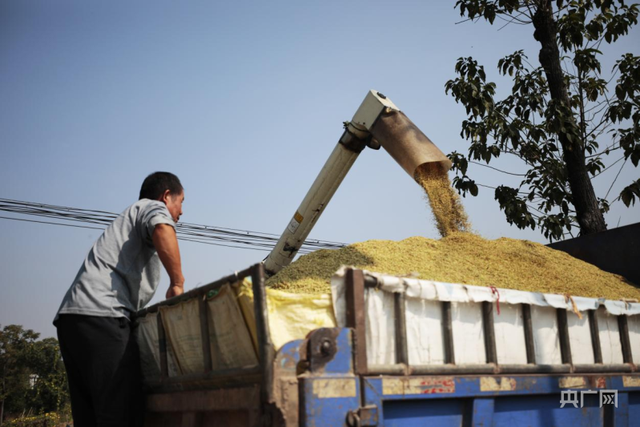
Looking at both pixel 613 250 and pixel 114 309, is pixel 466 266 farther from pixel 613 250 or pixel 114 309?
pixel 114 309

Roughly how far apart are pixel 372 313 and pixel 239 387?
68 centimetres

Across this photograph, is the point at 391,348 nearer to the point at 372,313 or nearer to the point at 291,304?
the point at 372,313

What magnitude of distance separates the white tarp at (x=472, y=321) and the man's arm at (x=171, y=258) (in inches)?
42.4

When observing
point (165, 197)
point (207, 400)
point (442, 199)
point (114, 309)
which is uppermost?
point (442, 199)

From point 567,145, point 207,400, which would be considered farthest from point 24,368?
point 207,400

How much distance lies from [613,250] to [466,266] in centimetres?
195

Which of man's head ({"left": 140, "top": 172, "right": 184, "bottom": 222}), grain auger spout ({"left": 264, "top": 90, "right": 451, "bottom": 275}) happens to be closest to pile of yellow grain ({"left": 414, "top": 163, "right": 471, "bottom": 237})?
grain auger spout ({"left": 264, "top": 90, "right": 451, "bottom": 275})

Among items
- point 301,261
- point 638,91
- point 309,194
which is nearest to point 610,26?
point 638,91

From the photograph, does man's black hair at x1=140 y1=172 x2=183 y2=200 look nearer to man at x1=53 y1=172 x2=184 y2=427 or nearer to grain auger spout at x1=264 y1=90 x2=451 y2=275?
man at x1=53 y1=172 x2=184 y2=427

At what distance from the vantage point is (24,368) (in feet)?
115

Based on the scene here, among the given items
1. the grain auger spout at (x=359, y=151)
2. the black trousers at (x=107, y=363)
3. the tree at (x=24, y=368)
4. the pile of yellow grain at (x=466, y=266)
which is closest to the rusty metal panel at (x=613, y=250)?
the pile of yellow grain at (x=466, y=266)

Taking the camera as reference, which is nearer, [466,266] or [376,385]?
[376,385]

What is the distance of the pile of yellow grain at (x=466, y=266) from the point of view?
3.92 meters

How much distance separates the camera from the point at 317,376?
2285mm
